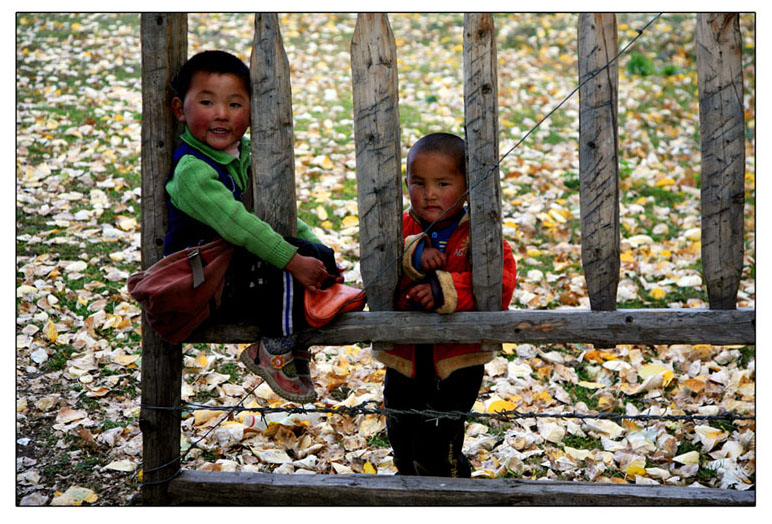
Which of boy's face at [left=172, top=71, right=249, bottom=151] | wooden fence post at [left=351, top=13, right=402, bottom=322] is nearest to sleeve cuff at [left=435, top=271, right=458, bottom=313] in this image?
wooden fence post at [left=351, top=13, right=402, bottom=322]

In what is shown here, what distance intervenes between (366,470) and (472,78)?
1791 millimetres

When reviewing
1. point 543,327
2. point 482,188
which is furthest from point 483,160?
point 543,327

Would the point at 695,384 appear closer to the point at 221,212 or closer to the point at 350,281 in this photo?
the point at 350,281

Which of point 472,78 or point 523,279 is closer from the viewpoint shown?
point 472,78

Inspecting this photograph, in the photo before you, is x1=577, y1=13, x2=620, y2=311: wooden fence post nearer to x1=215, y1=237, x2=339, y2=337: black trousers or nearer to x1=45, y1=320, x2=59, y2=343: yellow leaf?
x1=215, y1=237, x2=339, y2=337: black trousers

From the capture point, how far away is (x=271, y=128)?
101 inches

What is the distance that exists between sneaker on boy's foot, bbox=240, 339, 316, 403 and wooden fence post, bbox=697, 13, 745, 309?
1469 millimetres

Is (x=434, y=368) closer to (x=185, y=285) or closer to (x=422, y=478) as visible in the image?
(x=422, y=478)

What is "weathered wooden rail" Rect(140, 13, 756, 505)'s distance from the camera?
8.21 feet

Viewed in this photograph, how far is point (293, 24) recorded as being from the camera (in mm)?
9984

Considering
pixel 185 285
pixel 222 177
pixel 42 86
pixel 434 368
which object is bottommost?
pixel 434 368

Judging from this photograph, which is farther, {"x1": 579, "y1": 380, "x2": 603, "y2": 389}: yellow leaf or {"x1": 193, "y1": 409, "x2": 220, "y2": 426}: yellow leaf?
{"x1": 579, "y1": 380, "x2": 603, "y2": 389}: yellow leaf

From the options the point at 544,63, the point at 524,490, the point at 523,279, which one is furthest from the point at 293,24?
the point at 524,490

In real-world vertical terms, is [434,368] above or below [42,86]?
below
